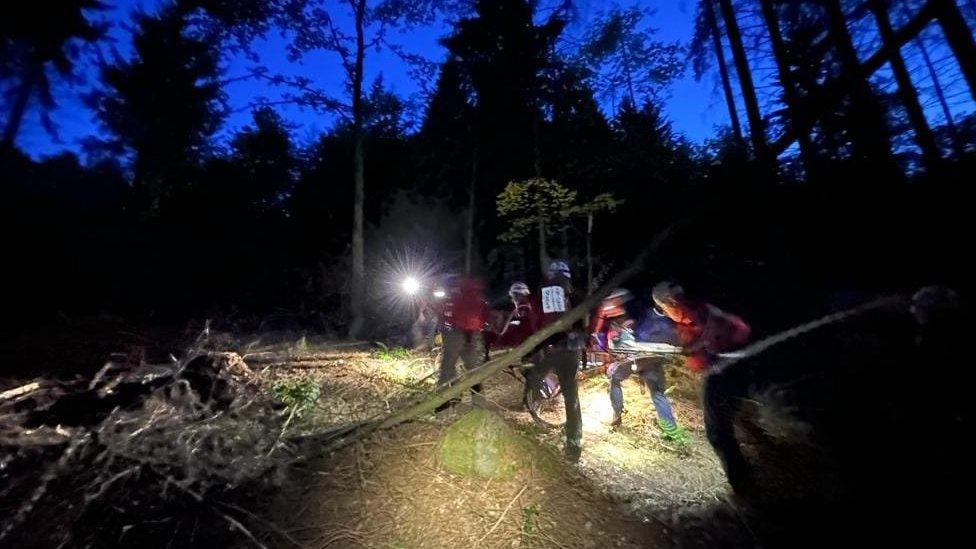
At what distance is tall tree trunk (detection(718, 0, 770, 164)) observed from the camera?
13.3 m

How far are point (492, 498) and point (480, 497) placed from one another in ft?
0.35

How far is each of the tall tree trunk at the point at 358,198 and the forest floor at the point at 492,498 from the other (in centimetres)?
985

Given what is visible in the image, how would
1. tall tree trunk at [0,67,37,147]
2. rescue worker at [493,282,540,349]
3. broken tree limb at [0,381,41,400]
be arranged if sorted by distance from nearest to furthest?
broken tree limb at [0,381,41,400]
rescue worker at [493,282,540,349]
tall tree trunk at [0,67,37,147]

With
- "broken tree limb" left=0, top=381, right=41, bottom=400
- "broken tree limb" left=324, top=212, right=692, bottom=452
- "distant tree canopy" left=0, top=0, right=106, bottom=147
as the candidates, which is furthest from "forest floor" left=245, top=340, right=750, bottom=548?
"distant tree canopy" left=0, top=0, right=106, bottom=147

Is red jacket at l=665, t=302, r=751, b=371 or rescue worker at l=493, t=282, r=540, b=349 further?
rescue worker at l=493, t=282, r=540, b=349

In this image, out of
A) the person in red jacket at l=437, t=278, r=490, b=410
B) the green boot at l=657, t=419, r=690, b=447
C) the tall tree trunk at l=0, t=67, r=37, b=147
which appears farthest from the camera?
the tall tree trunk at l=0, t=67, r=37, b=147

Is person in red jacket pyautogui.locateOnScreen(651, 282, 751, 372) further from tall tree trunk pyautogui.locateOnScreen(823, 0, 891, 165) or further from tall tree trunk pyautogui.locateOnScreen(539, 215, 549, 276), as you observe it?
tall tree trunk pyautogui.locateOnScreen(539, 215, 549, 276)

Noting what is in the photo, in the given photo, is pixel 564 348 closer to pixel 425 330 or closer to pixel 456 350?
pixel 456 350

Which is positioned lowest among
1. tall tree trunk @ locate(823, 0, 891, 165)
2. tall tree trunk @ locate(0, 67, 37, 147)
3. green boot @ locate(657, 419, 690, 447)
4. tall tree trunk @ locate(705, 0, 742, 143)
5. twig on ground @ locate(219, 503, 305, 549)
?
green boot @ locate(657, 419, 690, 447)

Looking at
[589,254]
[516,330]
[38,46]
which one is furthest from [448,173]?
[38,46]

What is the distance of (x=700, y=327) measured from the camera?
5.01 meters

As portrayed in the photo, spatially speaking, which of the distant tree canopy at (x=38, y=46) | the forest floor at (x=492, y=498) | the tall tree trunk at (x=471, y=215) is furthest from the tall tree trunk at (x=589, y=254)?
the distant tree canopy at (x=38, y=46)

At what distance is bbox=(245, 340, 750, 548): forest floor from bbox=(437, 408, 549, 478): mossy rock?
7 centimetres

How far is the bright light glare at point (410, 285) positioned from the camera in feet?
62.3
